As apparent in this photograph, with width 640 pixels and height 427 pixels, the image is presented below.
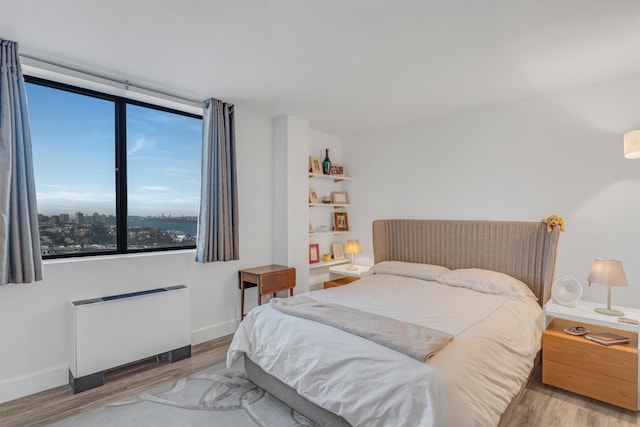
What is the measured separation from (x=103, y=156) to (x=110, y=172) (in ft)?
0.50

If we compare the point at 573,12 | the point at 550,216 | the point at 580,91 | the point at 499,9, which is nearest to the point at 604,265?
the point at 550,216

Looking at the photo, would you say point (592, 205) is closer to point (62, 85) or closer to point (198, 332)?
point (198, 332)

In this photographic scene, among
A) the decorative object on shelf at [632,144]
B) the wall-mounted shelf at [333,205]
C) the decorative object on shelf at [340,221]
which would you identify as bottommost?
the decorative object on shelf at [340,221]

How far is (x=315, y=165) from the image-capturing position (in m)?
4.39

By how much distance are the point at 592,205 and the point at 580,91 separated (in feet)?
3.47

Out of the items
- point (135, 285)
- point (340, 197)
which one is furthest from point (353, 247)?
point (135, 285)

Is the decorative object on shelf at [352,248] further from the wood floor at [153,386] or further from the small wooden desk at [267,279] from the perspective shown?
the wood floor at [153,386]

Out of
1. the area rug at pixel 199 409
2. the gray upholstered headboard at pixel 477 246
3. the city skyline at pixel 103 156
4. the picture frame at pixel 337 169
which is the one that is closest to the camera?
the area rug at pixel 199 409

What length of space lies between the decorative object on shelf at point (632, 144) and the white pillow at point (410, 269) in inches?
72.5

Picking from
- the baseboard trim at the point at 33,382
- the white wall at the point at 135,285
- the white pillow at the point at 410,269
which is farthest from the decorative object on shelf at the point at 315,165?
the baseboard trim at the point at 33,382

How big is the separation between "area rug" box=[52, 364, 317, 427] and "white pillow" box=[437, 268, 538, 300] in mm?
1968

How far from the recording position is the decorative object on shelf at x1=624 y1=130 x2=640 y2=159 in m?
2.43

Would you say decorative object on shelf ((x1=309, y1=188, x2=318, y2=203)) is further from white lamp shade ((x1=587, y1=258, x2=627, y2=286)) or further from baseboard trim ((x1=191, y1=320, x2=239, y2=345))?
white lamp shade ((x1=587, y1=258, x2=627, y2=286))

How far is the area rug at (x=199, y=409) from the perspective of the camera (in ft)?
6.65
